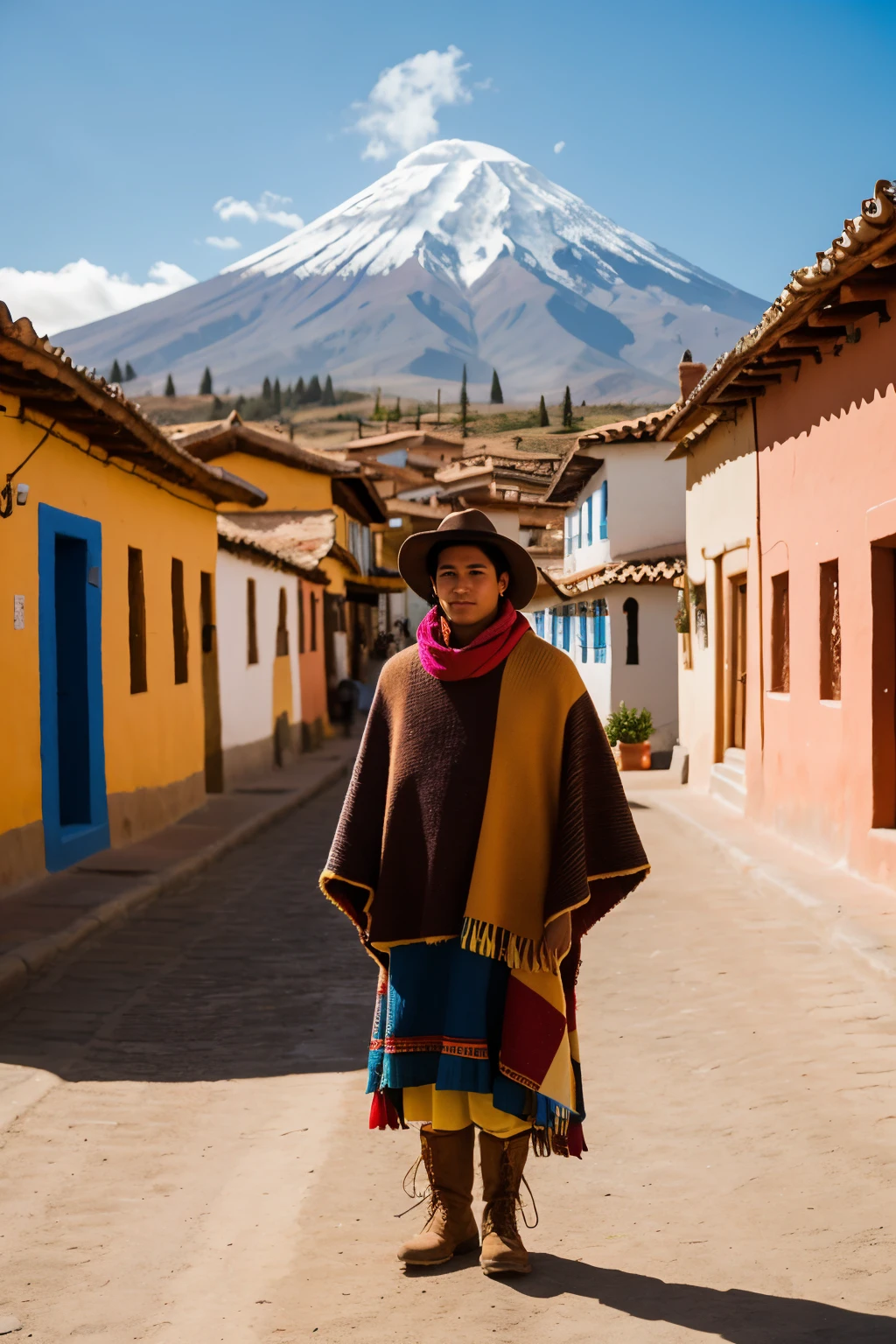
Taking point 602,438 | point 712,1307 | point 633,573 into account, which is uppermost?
point 602,438

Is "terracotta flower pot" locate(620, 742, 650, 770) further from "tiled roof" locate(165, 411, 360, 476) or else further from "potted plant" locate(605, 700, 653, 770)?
"tiled roof" locate(165, 411, 360, 476)

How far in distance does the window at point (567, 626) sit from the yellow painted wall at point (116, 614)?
15145 mm

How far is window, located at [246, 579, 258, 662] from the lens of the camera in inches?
803

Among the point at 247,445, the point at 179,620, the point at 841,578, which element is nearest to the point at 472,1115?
the point at 841,578

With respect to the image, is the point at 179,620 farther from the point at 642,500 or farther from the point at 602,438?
the point at 642,500

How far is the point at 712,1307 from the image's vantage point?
3424mm

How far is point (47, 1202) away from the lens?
4445 mm

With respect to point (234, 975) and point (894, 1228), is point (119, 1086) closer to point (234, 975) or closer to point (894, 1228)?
point (234, 975)

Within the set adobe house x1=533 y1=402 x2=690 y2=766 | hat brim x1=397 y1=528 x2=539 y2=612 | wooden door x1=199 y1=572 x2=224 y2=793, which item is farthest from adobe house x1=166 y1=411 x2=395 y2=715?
hat brim x1=397 y1=528 x2=539 y2=612

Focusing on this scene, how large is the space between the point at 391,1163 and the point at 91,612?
7.63 meters

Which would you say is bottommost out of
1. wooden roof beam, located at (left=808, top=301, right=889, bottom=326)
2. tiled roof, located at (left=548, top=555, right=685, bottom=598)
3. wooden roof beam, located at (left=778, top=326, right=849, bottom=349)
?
tiled roof, located at (left=548, top=555, right=685, bottom=598)

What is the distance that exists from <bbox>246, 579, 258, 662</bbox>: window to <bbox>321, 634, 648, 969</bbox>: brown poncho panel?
16.7 m

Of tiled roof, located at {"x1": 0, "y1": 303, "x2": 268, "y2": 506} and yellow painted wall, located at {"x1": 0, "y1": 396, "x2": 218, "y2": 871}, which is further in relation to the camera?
yellow painted wall, located at {"x1": 0, "y1": 396, "x2": 218, "y2": 871}

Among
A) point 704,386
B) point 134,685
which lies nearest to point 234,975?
point 134,685
